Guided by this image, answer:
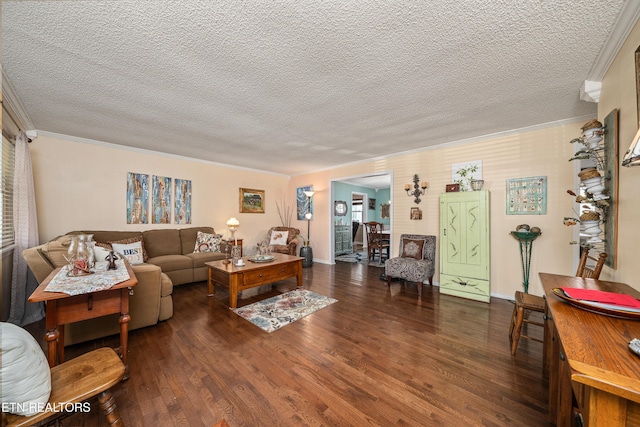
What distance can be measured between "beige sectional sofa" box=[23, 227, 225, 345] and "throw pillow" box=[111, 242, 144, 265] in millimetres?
208

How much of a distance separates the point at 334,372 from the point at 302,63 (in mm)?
2497

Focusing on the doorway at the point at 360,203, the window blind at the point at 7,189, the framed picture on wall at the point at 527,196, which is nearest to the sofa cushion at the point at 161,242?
the window blind at the point at 7,189

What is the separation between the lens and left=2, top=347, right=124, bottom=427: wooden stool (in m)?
0.96

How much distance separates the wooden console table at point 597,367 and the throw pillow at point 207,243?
480cm

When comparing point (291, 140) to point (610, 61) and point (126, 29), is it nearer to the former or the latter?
point (126, 29)

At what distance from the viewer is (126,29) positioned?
5.09 ft

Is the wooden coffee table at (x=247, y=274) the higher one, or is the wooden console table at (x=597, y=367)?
the wooden console table at (x=597, y=367)

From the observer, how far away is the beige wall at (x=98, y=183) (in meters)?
Result: 3.50

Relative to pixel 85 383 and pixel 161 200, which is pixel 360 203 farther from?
pixel 85 383

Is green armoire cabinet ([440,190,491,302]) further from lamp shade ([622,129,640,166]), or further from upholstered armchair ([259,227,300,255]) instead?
upholstered armchair ([259,227,300,255])

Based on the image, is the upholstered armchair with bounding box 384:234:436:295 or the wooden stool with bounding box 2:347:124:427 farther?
the upholstered armchair with bounding box 384:234:436:295

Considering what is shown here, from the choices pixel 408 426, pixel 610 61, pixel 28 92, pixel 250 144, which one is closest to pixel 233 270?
pixel 250 144

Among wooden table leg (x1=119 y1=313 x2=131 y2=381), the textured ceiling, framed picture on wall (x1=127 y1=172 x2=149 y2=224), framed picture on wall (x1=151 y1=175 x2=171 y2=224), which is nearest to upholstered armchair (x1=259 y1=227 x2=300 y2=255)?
framed picture on wall (x1=151 y1=175 x2=171 y2=224)

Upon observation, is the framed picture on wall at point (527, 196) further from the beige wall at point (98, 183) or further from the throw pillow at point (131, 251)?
the throw pillow at point (131, 251)
